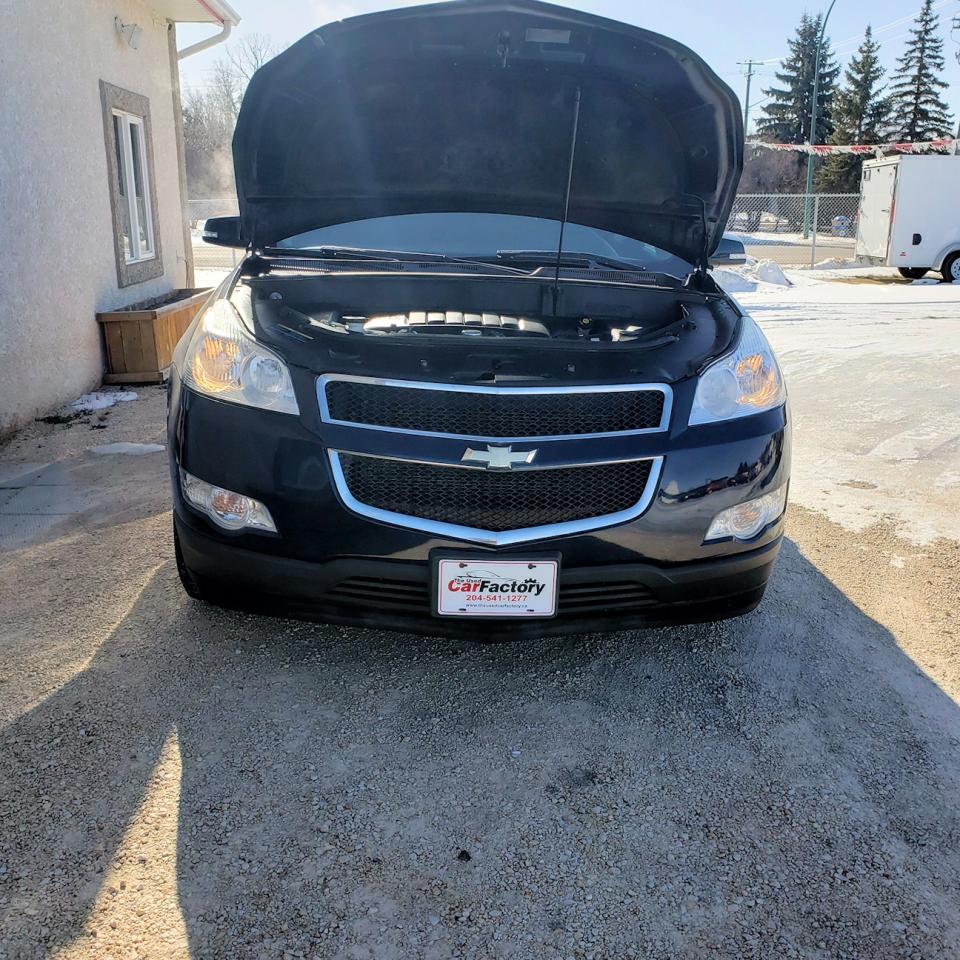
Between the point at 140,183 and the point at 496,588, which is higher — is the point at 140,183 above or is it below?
above

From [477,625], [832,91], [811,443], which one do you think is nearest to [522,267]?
[477,625]

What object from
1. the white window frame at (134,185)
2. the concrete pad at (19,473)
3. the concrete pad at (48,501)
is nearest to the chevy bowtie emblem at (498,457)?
the concrete pad at (48,501)

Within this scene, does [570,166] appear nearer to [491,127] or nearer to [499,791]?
[491,127]

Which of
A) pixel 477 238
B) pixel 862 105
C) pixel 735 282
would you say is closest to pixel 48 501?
pixel 477 238

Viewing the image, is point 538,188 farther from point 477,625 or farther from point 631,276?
point 477,625

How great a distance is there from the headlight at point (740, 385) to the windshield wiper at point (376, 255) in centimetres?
103

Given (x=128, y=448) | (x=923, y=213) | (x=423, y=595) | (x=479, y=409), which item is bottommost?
(x=128, y=448)

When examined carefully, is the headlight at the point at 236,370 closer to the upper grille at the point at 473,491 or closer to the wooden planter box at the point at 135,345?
the upper grille at the point at 473,491

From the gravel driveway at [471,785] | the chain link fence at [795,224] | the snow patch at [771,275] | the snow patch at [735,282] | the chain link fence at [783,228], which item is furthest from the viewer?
the chain link fence at [795,224]

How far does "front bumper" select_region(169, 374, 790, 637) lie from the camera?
2.38 metres

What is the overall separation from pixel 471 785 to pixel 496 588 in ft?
1.69

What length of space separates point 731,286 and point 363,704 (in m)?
13.4

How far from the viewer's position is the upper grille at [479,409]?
238cm

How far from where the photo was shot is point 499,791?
7.39 ft
